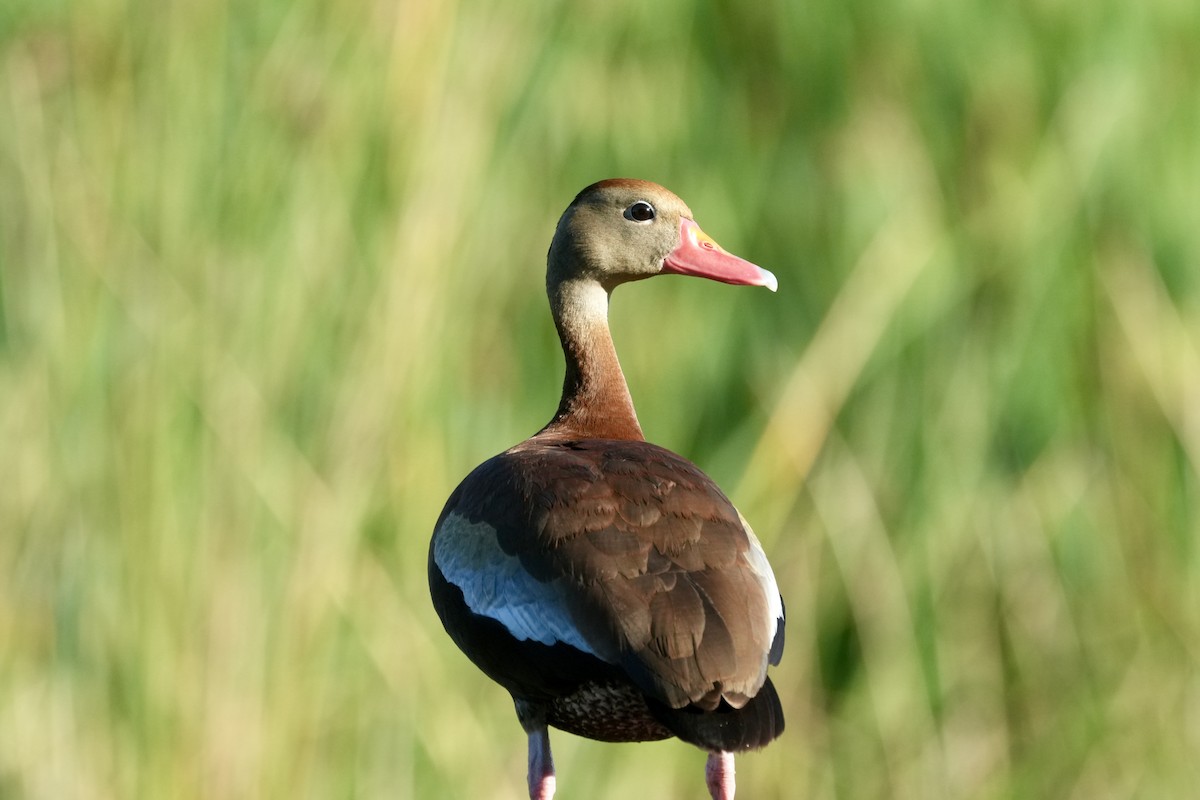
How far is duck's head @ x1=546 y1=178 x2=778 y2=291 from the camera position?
9.14 ft

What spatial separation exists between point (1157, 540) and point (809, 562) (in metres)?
0.84

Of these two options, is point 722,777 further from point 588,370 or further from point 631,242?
point 631,242

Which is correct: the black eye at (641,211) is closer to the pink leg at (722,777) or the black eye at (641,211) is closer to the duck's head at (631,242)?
the duck's head at (631,242)

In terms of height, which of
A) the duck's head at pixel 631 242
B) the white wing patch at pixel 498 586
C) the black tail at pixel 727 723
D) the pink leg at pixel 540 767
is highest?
the duck's head at pixel 631 242

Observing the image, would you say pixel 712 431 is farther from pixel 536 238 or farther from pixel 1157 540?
pixel 1157 540

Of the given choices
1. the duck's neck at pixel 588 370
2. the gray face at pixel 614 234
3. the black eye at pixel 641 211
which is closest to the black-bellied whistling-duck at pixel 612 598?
the duck's neck at pixel 588 370

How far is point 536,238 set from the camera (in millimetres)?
3977

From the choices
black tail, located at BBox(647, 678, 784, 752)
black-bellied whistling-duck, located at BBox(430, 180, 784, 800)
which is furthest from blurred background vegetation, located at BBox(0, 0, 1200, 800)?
black tail, located at BBox(647, 678, 784, 752)

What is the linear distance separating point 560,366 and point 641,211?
1126 mm

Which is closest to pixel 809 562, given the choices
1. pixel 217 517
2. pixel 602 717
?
pixel 217 517

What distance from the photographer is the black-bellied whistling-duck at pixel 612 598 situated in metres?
1.91

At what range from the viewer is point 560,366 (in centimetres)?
396

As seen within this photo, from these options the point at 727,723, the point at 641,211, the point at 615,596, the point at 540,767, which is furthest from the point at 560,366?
the point at 727,723

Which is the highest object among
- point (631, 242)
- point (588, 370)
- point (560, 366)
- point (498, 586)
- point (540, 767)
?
point (631, 242)
